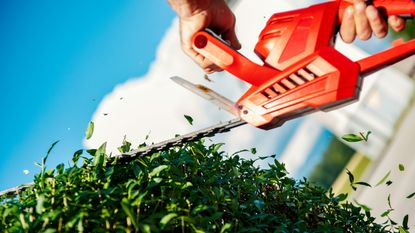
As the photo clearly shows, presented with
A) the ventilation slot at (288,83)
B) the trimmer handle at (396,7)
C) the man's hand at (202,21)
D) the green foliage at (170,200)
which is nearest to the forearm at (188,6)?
the man's hand at (202,21)

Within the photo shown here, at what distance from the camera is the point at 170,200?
169 centimetres

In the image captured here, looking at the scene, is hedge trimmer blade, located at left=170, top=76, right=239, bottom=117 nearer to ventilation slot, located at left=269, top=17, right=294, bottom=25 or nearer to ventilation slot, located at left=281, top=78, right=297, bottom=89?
ventilation slot, located at left=281, top=78, right=297, bottom=89

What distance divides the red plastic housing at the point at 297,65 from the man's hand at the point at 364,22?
0.16 feet

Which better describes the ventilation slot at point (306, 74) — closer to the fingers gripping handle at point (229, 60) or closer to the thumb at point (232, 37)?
the fingers gripping handle at point (229, 60)

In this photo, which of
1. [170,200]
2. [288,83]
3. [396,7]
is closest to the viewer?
[170,200]

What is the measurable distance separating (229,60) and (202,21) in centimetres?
25

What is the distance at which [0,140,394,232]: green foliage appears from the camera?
1516 mm

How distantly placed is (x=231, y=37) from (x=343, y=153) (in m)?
5.81

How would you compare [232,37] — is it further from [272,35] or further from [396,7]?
[396,7]

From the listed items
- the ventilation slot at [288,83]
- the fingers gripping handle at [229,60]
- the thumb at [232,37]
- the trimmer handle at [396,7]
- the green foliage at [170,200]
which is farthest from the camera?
the thumb at [232,37]

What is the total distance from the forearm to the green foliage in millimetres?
674

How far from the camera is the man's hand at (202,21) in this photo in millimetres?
2367

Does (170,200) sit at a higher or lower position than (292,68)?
lower

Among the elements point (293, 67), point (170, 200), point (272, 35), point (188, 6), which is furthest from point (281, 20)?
point (170, 200)
